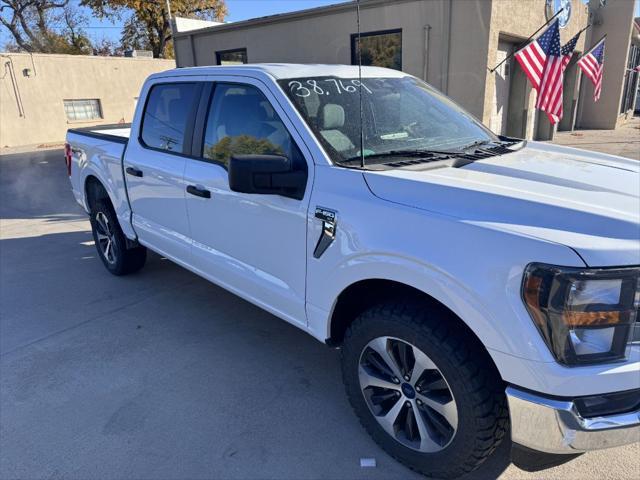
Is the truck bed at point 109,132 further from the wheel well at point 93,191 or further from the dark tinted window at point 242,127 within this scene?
the dark tinted window at point 242,127

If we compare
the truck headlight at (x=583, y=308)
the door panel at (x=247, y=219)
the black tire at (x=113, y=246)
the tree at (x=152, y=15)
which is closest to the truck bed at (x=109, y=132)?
the black tire at (x=113, y=246)

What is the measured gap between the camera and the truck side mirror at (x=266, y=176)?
7.97ft

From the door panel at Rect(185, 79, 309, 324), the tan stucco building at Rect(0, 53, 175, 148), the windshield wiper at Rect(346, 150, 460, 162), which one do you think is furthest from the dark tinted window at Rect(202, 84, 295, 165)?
the tan stucco building at Rect(0, 53, 175, 148)

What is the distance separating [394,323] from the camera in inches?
89.4

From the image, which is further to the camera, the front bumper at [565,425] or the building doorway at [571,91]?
the building doorway at [571,91]

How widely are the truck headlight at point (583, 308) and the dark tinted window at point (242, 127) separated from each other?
1.49 m

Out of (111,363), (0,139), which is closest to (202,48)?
(0,139)

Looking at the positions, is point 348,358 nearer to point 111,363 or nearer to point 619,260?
point 619,260

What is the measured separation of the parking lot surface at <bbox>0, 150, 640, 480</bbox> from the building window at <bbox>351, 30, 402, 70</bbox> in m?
8.27

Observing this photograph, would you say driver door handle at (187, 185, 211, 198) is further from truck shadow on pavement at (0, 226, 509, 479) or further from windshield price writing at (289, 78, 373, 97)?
truck shadow on pavement at (0, 226, 509, 479)

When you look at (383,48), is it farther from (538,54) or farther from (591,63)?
(591,63)

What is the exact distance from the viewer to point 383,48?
11508mm

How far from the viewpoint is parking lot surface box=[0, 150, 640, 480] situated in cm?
255

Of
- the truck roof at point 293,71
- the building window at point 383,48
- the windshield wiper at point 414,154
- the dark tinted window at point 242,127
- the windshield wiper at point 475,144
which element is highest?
the building window at point 383,48
